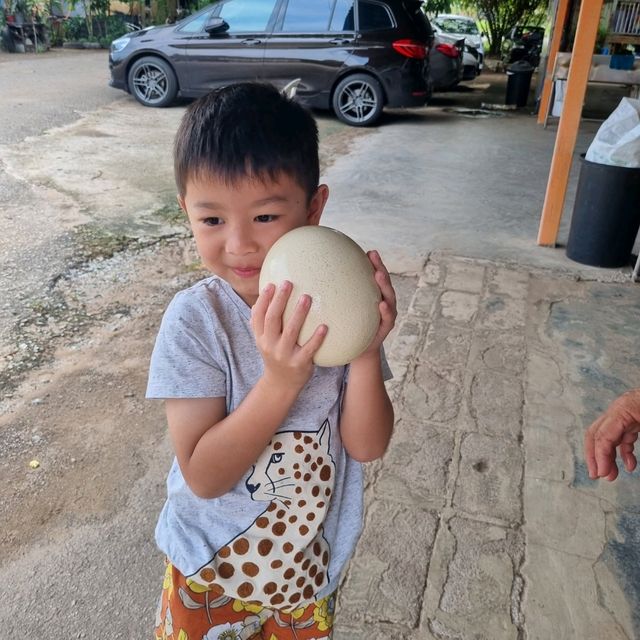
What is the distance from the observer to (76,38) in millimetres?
19484

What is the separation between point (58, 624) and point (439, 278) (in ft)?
9.99

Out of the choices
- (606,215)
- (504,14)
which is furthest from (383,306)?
(504,14)

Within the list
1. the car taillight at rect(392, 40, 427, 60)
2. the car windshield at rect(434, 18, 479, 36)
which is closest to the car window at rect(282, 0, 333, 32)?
the car taillight at rect(392, 40, 427, 60)

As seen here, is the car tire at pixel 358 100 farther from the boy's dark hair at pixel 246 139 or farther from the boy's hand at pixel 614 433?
the boy's dark hair at pixel 246 139

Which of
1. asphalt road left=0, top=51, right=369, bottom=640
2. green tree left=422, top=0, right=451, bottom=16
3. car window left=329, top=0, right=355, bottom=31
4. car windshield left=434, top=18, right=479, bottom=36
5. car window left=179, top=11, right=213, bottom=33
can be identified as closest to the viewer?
asphalt road left=0, top=51, right=369, bottom=640

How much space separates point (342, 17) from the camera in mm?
9133

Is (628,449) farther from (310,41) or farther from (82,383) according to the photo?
(310,41)

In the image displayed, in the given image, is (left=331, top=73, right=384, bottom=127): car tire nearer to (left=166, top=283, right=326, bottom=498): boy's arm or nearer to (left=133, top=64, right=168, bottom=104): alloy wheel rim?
(left=133, top=64, right=168, bottom=104): alloy wheel rim

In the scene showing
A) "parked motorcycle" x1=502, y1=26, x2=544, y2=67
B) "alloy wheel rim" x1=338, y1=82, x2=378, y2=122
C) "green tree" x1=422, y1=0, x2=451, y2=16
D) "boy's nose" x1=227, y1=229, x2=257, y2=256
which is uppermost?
"boy's nose" x1=227, y1=229, x2=257, y2=256

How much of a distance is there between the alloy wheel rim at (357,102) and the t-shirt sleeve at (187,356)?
348 inches

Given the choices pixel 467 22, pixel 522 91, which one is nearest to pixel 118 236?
pixel 522 91

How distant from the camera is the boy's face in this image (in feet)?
3.38

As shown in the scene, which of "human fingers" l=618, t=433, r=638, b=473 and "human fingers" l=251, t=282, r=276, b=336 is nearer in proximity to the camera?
"human fingers" l=251, t=282, r=276, b=336

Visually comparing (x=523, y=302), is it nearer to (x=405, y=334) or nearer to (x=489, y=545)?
(x=405, y=334)
